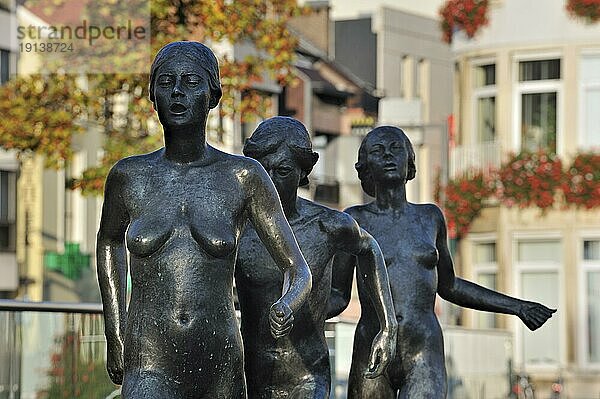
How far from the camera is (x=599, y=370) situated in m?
42.2

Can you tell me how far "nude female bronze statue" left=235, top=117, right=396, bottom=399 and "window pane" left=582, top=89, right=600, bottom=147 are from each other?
3533cm

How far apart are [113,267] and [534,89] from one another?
37215 mm

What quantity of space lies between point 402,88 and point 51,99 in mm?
38577

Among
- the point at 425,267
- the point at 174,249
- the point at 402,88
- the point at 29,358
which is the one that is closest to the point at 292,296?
the point at 174,249

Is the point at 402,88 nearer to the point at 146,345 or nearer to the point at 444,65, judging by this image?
the point at 444,65

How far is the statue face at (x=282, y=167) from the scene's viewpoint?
8.39 m

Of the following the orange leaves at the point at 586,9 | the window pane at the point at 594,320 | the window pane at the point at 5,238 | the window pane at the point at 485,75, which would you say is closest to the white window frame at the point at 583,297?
the window pane at the point at 594,320

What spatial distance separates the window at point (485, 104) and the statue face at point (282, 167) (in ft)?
120

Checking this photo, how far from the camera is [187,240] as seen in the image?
6.91m

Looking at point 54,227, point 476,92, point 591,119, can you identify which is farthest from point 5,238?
point 591,119

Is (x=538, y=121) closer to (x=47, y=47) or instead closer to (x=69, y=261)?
(x=69, y=261)

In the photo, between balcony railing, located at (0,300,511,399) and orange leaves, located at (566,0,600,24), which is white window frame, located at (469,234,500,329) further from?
balcony railing, located at (0,300,511,399)

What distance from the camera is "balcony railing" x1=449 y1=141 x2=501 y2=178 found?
1735 inches

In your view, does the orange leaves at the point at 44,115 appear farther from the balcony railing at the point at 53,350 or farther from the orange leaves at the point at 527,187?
the orange leaves at the point at 527,187
